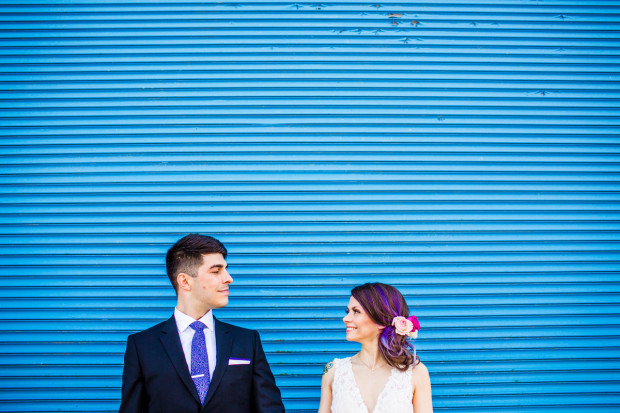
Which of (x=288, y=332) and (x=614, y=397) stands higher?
(x=288, y=332)

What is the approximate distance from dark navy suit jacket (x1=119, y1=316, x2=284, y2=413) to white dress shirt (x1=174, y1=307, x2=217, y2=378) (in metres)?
0.04

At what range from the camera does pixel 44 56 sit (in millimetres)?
3529

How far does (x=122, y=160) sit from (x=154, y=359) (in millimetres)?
1819

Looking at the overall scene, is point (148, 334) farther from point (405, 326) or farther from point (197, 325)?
point (405, 326)

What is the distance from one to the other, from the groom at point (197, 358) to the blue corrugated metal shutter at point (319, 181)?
66cm

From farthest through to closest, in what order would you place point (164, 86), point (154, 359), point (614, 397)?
point (164, 86) → point (614, 397) → point (154, 359)

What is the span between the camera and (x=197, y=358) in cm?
248

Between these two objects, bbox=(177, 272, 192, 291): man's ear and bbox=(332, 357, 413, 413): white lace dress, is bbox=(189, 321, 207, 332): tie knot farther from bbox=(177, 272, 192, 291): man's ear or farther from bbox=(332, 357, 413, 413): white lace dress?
bbox=(332, 357, 413, 413): white lace dress

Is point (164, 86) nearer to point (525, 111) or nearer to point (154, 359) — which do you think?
point (154, 359)

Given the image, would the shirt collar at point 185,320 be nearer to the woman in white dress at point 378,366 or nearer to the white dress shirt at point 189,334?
the white dress shirt at point 189,334

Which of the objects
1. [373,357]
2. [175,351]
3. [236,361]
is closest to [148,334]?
[175,351]

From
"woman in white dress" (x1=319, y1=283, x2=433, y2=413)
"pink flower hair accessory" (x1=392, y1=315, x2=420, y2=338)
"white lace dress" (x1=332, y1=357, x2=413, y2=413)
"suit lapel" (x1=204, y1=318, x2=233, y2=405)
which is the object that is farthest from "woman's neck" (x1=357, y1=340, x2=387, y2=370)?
"suit lapel" (x1=204, y1=318, x2=233, y2=405)

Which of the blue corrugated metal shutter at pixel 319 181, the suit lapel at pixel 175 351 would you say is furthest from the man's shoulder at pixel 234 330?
the blue corrugated metal shutter at pixel 319 181

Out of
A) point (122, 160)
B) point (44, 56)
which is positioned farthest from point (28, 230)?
point (44, 56)
